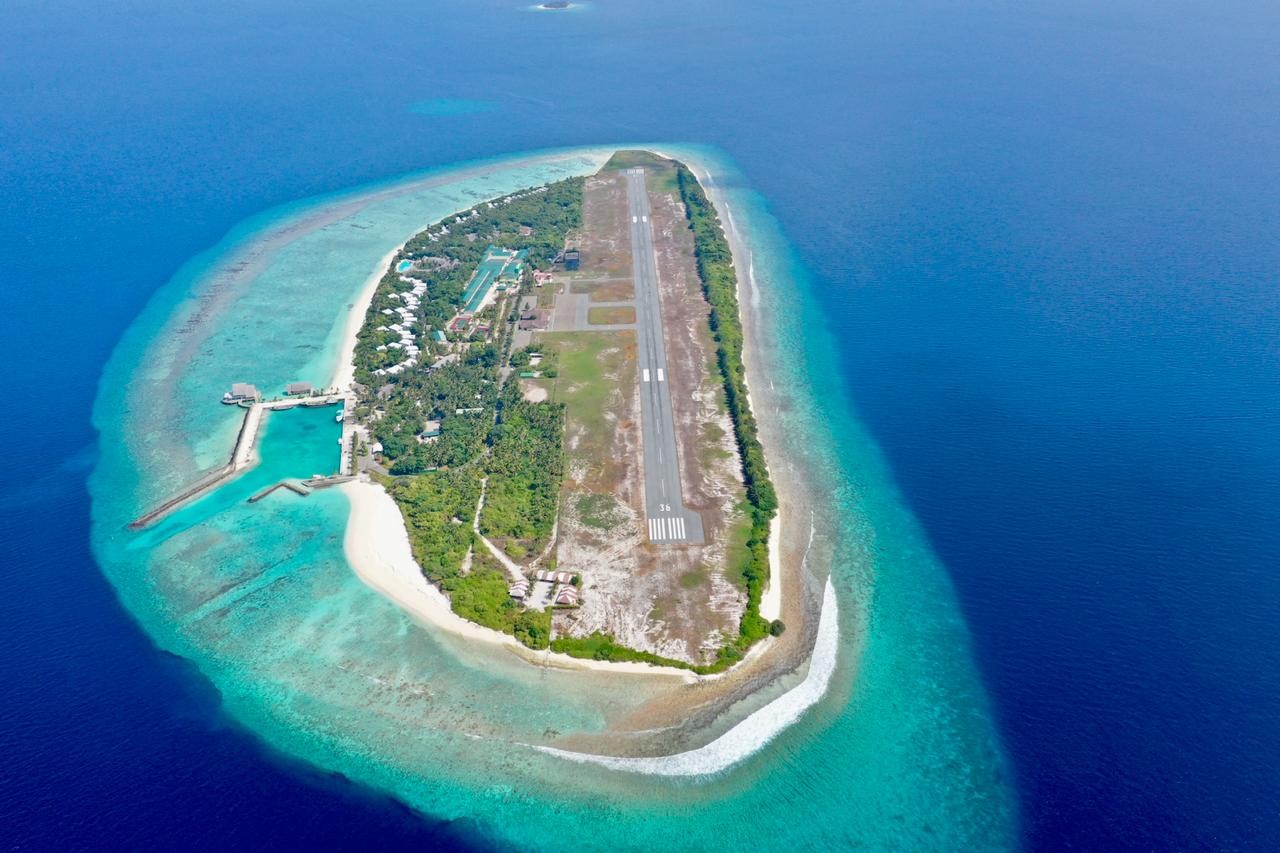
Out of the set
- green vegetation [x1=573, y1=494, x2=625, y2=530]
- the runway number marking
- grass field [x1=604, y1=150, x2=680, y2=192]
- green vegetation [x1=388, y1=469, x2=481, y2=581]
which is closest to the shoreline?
green vegetation [x1=388, y1=469, x2=481, y2=581]

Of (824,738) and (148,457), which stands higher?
(148,457)

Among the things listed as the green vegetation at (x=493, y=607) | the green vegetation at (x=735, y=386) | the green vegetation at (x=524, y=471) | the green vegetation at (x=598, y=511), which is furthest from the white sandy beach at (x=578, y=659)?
the green vegetation at (x=598, y=511)

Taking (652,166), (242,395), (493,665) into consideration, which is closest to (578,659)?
(493,665)

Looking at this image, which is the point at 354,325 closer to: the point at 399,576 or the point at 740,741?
the point at 399,576

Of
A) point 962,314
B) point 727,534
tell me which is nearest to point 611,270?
point 962,314

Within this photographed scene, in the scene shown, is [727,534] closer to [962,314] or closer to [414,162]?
[962,314]

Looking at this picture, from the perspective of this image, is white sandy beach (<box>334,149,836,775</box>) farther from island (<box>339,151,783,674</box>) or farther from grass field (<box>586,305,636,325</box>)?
grass field (<box>586,305,636,325</box>)
